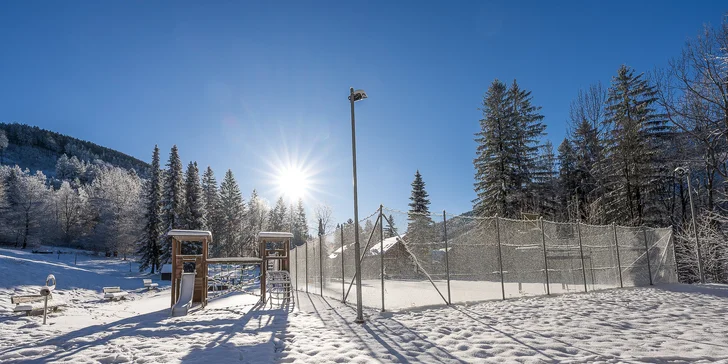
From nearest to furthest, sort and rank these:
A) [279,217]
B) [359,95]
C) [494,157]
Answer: [359,95], [494,157], [279,217]

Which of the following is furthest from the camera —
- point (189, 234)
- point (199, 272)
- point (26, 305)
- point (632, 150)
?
point (632, 150)

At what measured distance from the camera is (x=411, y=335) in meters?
5.82

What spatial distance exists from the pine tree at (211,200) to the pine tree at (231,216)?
0.57 metres

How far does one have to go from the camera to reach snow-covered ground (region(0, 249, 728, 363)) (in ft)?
15.2

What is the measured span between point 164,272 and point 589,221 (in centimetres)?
3422

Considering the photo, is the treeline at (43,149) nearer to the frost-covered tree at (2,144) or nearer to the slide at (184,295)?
the frost-covered tree at (2,144)

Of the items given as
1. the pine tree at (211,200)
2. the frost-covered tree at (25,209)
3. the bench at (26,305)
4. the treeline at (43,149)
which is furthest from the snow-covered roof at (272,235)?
the treeline at (43,149)

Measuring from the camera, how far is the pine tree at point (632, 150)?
22.5m

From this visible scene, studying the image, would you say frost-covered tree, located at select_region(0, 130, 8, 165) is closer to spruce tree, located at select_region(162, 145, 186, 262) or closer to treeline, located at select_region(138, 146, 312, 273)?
treeline, located at select_region(138, 146, 312, 273)

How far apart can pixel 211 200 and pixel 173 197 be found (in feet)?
41.5

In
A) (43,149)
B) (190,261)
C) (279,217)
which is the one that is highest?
(43,149)

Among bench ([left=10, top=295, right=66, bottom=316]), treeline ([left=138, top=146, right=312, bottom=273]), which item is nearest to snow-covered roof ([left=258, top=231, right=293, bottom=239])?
bench ([left=10, top=295, right=66, bottom=316])

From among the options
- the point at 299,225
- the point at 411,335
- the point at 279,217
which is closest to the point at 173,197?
the point at 279,217

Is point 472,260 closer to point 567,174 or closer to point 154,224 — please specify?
point 567,174
